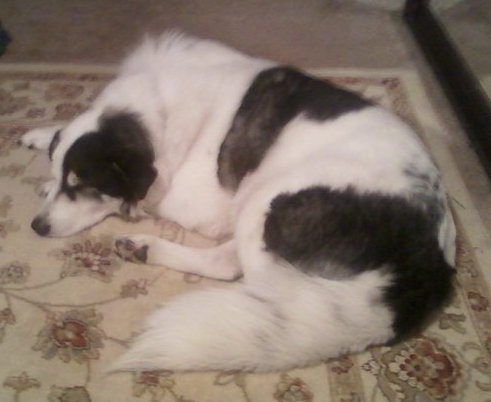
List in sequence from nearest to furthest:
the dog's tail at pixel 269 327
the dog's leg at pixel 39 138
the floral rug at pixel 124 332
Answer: the dog's tail at pixel 269 327, the floral rug at pixel 124 332, the dog's leg at pixel 39 138

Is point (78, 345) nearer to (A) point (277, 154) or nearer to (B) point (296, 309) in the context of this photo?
(B) point (296, 309)

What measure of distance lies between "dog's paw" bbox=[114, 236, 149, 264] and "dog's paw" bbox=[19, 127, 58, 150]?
0.73 meters

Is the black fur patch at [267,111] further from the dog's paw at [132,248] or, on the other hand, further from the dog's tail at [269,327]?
the dog's tail at [269,327]

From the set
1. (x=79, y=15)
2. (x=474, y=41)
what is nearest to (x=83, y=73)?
(x=79, y=15)

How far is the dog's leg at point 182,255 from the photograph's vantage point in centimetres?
191

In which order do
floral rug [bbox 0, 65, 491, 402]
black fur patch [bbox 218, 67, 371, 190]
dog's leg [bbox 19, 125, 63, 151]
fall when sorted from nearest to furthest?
floral rug [bbox 0, 65, 491, 402] < black fur patch [bbox 218, 67, 371, 190] < dog's leg [bbox 19, 125, 63, 151]

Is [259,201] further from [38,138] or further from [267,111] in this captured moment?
[38,138]

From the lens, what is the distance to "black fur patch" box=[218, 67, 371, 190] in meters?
1.89

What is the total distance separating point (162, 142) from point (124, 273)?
52 cm

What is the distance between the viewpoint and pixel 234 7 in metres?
3.68

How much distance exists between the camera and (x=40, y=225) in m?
1.94

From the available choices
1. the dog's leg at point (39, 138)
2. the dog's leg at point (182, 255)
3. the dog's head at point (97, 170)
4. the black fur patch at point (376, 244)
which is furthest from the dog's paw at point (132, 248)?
the dog's leg at point (39, 138)

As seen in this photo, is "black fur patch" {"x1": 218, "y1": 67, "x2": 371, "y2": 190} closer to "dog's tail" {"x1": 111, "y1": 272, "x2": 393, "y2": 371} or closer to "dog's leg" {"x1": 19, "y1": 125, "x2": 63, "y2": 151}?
"dog's tail" {"x1": 111, "y1": 272, "x2": 393, "y2": 371}

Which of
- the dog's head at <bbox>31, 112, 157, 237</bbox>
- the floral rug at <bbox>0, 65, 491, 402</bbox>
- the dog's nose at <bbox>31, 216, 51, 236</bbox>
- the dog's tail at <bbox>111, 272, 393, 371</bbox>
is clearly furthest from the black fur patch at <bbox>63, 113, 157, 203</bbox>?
the dog's tail at <bbox>111, 272, 393, 371</bbox>
